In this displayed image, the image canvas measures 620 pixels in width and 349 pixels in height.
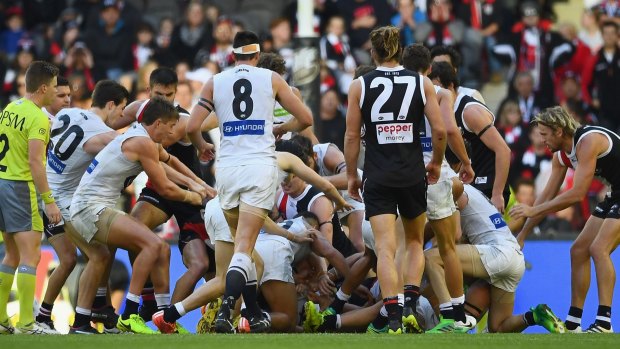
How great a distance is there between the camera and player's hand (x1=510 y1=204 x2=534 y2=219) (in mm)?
12695

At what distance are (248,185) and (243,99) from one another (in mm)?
710

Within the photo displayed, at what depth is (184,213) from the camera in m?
13.3

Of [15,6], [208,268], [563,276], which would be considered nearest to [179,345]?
[208,268]

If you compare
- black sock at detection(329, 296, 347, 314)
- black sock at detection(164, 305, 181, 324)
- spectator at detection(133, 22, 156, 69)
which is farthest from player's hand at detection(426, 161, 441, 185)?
spectator at detection(133, 22, 156, 69)

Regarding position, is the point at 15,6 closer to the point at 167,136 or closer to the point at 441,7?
the point at 441,7

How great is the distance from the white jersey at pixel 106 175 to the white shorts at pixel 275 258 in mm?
1316

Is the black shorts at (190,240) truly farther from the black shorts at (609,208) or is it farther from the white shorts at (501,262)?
the black shorts at (609,208)

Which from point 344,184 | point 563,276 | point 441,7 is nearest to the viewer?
point 344,184

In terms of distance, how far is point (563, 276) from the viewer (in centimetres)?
1532

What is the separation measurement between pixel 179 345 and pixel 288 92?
2.65 meters

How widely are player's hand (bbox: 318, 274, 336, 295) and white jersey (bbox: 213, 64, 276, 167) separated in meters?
1.91

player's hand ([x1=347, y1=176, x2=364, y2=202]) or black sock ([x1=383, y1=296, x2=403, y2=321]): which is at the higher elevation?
player's hand ([x1=347, y1=176, x2=364, y2=202])

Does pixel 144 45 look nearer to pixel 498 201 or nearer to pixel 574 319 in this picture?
pixel 498 201

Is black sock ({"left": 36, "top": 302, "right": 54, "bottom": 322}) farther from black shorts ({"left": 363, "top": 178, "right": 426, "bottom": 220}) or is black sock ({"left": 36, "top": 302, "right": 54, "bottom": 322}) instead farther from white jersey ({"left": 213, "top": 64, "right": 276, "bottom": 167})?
black shorts ({"left": 363, "top": 178, "right": 426, "bottom": 220})
